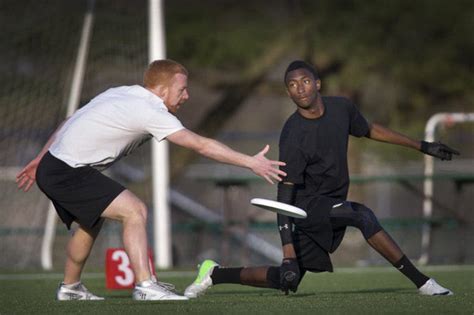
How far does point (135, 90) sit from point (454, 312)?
253 centimetres

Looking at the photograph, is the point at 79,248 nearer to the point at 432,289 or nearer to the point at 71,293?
the point at 71,293

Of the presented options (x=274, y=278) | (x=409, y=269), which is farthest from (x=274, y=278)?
(x=409, y=269)

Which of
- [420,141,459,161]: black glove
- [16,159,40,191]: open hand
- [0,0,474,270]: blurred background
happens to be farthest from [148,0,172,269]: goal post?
[420,141,459,161]: black glove

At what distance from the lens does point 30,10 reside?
18.1 meters

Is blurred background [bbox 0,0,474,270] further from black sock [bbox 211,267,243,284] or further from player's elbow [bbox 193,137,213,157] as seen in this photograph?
player's elbow [bbox 193,137,213,157]

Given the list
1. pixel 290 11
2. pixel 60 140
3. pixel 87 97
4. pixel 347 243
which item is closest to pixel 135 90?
pixel 60 140

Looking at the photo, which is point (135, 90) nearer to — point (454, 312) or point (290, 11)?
point (454, 312)

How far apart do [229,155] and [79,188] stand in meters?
1.15

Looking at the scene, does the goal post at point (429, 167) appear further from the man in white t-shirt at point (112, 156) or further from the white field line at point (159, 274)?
the man in white t-shirt at point (112, 156)

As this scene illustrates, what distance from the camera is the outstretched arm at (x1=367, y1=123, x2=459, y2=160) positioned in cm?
902

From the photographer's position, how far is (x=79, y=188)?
27.3 ft

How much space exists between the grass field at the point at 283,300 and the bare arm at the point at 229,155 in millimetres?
843

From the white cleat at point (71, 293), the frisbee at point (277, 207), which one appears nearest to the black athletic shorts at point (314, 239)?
the frisbee at point (277, 207)

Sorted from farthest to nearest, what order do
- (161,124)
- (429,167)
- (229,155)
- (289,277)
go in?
1. (429,167)
2. (289,277)
3. (161,124)
4. (229,155)
